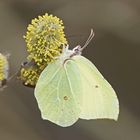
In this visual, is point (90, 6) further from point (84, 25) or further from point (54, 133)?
point (54, 133)

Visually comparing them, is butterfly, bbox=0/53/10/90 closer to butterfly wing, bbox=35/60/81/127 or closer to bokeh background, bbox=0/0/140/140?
butterfly wing, bbox=35/60/81/127

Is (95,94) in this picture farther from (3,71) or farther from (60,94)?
(3,71)

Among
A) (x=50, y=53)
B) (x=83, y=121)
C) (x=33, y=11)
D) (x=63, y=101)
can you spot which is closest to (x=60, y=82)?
(x=63, y=101)

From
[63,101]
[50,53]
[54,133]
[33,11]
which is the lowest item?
[54,133]

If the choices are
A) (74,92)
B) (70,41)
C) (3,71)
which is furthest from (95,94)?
(70,41)

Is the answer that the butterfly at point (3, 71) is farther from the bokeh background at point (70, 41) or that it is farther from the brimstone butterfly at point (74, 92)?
the bokeh background at point (70, 41)

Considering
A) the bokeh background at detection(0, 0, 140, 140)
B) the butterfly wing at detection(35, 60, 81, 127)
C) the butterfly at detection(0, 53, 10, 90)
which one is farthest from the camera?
the bokeh background at detection(0, 0, 140, 140)

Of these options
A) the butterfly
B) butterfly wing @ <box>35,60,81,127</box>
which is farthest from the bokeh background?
the butterfly

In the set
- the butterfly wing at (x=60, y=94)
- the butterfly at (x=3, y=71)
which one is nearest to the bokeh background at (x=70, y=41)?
the butterfly wing at (x=60, y=94)
